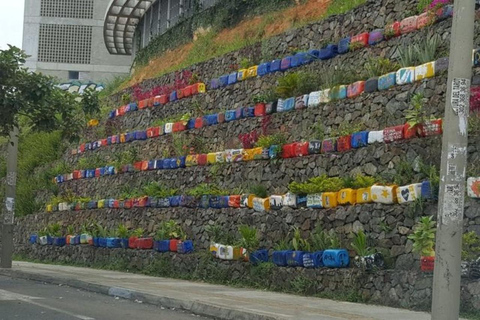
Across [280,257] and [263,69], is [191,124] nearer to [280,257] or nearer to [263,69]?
[263,69]

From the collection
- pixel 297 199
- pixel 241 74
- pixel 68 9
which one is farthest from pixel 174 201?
pixel 68 9

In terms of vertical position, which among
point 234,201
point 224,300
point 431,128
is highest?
point 431,128

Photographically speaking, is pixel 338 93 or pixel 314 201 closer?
pixel 314 201

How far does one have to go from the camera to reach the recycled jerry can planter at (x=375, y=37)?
16703mm

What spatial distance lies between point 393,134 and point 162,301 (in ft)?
16.3

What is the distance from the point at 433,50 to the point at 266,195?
5070 mm

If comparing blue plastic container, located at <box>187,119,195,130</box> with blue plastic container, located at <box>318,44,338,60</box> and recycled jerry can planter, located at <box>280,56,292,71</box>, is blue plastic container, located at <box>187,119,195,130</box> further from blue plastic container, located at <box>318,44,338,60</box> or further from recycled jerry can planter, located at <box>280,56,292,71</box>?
blue plastic container, located at <box>318,44,338,60</box>

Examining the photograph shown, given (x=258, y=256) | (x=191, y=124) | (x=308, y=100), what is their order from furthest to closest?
(x=191, y=124), (x=308, y=100), (x=258, y=256)

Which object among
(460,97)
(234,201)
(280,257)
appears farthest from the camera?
(234,201)

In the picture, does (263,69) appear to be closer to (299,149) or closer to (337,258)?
(299,149)

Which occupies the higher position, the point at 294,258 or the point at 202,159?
the point at 202,159

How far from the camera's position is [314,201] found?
16.0m

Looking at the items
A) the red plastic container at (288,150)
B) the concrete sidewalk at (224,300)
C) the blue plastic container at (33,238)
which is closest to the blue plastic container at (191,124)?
the concrete sidewalk at (224,300)

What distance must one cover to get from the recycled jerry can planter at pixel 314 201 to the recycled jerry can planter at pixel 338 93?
2.20 meters
